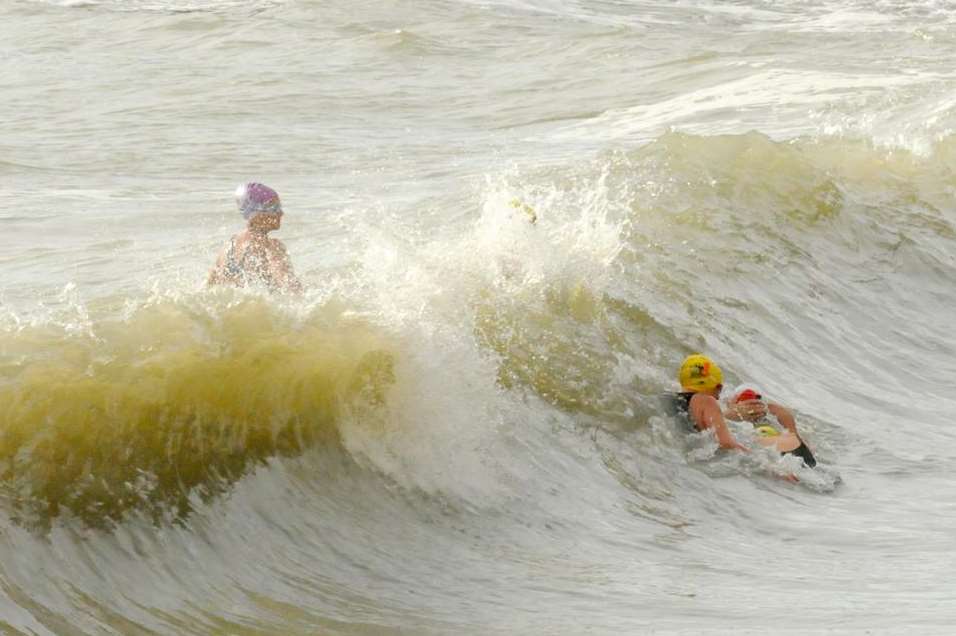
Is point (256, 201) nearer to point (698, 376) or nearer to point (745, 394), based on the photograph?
point (698, 376)

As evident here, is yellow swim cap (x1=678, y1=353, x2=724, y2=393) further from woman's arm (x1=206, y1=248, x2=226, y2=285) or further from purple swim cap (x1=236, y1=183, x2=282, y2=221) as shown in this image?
woman's arm (x1=206, y1=248, x2=226, y2=285)

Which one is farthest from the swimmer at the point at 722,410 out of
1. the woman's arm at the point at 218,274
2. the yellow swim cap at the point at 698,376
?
the woman's arm at the point at 218,274

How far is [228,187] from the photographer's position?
17.7 m

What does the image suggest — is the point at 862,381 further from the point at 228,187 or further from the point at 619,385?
the point at 228,187

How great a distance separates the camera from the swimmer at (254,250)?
9.56 meters

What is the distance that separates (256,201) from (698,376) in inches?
111

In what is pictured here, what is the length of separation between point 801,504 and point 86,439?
3.97 m

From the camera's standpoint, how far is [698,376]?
32.1 feet

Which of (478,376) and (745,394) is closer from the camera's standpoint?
(478,376)

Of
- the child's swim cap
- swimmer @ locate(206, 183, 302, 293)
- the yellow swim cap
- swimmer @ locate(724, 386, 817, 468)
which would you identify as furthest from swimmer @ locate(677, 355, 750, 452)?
swimmer @ locate(206, 183, 302, 293)

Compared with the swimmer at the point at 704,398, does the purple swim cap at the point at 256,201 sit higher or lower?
higher

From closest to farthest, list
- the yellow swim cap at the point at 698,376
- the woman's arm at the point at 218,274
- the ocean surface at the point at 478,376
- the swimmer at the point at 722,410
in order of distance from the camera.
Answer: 1. the ocean surface at the point at 478,376
2. the swimmer at the point at 722,410
3. the woman's arm at the point at 218,274
4. the yellow swim cap at the point at 698,376

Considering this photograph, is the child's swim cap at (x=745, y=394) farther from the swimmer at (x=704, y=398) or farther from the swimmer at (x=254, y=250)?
the swimmer at (x=254, y=250)

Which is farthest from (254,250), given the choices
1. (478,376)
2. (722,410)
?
(722,410)
